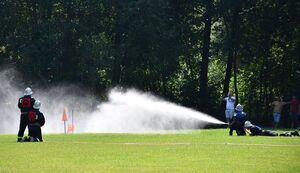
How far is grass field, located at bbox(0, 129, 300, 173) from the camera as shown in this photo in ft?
64.8

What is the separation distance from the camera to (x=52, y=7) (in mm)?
60312

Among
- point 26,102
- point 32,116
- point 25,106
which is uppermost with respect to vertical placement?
point 26,102

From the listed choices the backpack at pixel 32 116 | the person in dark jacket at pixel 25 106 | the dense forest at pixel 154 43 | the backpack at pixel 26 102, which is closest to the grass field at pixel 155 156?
the backpack at pixel 32 116

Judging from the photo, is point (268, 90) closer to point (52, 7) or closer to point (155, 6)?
point (155, 6)

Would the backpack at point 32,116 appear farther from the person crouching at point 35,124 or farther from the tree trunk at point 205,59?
the tree trunk at point 205,59

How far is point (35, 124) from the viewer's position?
31.7 metres

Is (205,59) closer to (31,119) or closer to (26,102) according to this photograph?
(26,102)

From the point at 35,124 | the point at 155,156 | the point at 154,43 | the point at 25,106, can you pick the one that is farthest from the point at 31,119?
the point at 154,43

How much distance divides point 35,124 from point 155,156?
31.8 ft

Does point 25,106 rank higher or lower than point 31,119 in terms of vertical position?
higher

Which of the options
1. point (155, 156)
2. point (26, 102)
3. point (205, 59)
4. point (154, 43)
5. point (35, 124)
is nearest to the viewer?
point (155, 156)

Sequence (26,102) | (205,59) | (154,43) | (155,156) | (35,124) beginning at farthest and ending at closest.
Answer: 1. (205,59)
2. (154,43)
3. (26,102)
4. (35,124)
5. (155,156)

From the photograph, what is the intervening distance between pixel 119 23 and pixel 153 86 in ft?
22.4

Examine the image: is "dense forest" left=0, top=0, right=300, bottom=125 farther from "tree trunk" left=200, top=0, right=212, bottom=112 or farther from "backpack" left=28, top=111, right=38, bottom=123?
"backpack" left=28, top=111, right=38, bottom=123
